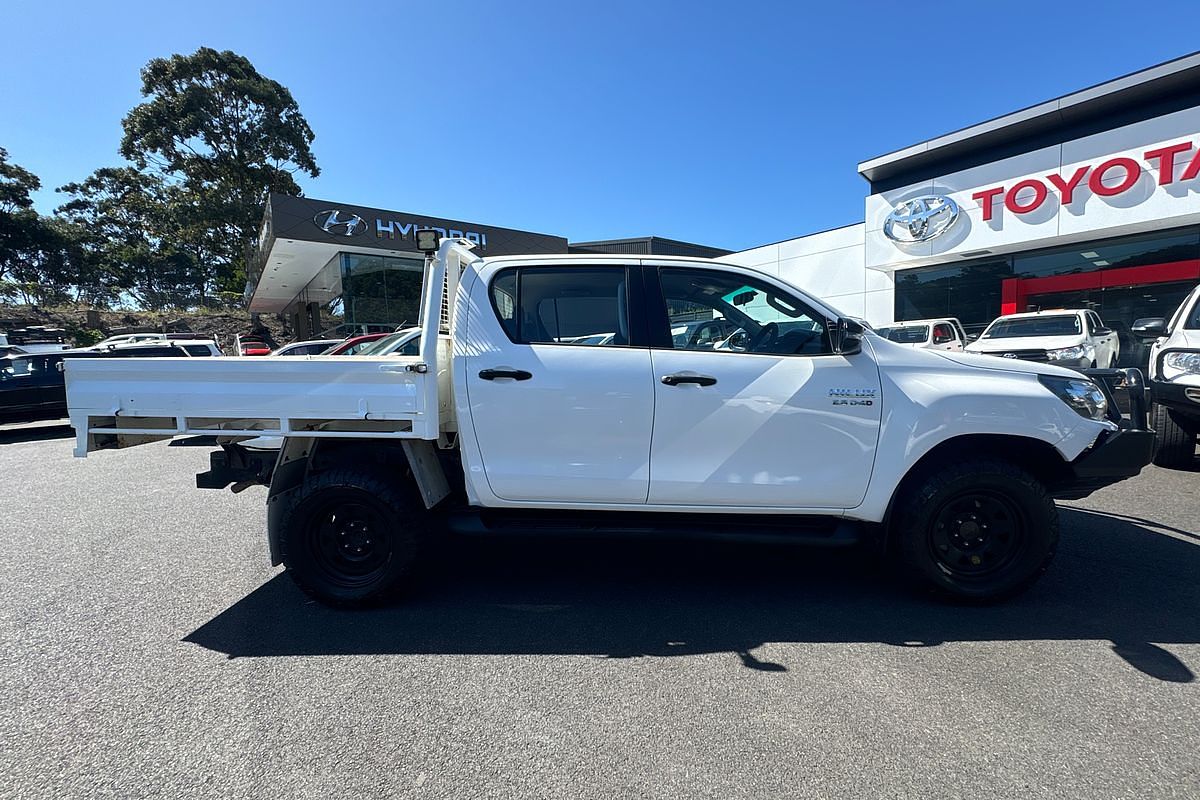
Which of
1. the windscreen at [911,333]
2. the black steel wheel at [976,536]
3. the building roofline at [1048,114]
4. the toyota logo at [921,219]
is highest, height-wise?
the building roofline at [1048,114]

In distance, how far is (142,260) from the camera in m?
43.5

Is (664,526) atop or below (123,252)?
below

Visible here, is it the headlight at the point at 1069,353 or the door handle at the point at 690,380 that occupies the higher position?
the headlight at the point at 1069,353

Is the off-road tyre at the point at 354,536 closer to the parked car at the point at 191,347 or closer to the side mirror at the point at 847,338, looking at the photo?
the side mirror at the point at 847,338

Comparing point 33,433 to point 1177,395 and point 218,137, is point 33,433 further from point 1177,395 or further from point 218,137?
point 218,137

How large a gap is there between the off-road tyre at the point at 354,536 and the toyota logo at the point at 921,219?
17.7m

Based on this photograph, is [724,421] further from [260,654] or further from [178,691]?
[178,691]

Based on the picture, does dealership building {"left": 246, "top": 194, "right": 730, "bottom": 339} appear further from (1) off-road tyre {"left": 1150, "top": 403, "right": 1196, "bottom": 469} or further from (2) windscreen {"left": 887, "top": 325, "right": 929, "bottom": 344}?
(1) off-road tyre {"left": 1150, "top": 403, "right": 1196, "bottom": 469}

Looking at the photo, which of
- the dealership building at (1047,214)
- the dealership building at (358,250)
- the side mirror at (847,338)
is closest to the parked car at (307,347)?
the dealership building at (358,250)

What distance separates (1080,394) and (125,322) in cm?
4110

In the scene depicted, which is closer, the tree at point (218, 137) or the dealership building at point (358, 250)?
the dealership building at point (358, 250)

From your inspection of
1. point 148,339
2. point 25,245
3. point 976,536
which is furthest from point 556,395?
point 25,245

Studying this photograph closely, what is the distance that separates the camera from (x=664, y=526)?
3312 mm

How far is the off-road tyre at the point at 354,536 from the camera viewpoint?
10.7ft
